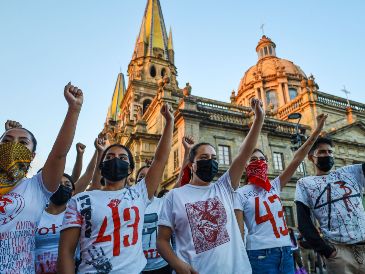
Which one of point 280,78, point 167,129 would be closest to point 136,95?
point 280,78

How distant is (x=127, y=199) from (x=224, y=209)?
1013 mm

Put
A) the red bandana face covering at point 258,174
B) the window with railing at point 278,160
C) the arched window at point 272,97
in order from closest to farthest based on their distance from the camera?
the red bandana face covering at point 258,174 < the window with railing at point 278,160 < the arched window at point 272,97

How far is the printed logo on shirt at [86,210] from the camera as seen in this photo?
A: 2.69 metres

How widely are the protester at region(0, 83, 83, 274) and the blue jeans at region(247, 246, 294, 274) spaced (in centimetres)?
249

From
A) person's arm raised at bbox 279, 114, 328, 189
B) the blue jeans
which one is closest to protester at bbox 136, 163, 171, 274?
the blue jeans

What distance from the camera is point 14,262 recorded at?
2.38m

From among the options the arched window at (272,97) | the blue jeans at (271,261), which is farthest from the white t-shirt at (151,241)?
the arched window at (272,97)

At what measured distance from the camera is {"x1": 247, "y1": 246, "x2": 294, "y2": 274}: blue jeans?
3.59m

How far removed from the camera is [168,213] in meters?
3.16

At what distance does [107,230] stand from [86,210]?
0.28 metres

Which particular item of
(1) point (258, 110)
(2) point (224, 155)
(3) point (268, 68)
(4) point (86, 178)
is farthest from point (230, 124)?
(3) point (268, 68)

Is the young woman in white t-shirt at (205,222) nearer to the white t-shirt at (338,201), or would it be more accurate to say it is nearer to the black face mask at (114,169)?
the black face mask at (114,169)

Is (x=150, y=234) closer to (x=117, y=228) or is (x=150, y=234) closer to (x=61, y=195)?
(x=61, y=195)

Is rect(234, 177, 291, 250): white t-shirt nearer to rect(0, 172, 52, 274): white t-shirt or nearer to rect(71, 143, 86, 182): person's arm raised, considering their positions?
rect(0, 172, 52, 274): white t-shirt
